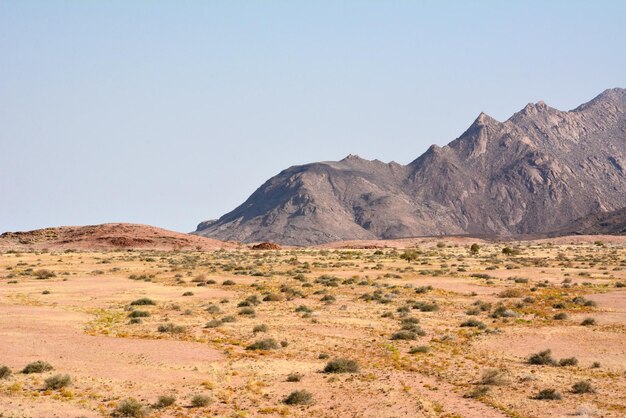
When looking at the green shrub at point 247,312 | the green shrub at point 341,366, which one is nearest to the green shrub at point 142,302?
the green shrub at point 247,312

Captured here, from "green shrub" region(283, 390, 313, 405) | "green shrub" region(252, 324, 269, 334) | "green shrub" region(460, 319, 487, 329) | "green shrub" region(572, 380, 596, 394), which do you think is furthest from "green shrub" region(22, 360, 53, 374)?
"green shrub" region(460, 319, 487, 329)

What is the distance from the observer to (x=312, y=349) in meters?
25.0

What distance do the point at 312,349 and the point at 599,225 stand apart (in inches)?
6618

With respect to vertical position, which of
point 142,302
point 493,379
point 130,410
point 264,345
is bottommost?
point 493,379

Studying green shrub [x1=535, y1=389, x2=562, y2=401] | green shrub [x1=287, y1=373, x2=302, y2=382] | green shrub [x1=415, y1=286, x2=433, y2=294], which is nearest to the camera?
green shrub [x1=535, y1=389, x2=562, y2=401]

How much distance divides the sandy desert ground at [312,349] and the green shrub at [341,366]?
0.04 metres

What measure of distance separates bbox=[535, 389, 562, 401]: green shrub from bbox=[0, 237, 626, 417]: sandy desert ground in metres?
0.06

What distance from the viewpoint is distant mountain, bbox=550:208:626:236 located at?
170 meters

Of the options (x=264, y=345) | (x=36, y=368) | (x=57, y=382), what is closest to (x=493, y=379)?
(x=264, y=345)

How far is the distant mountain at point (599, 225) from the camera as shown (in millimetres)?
169500

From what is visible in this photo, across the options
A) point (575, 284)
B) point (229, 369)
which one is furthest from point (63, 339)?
point (575, 284)

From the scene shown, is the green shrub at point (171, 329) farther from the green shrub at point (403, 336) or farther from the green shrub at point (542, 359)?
the green shrub at point (542, 359)

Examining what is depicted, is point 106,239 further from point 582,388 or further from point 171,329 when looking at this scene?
point 582,388

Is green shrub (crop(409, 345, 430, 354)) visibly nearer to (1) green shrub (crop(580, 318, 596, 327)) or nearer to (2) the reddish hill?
(1) green shrub (crop(580, 318, 596, 327))
